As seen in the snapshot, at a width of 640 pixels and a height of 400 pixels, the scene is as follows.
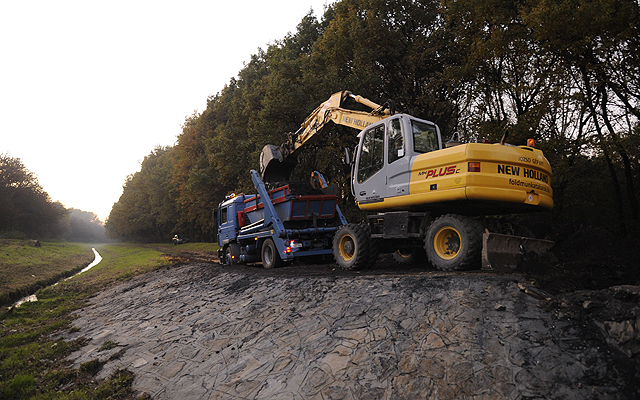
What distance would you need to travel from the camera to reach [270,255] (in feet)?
38.8

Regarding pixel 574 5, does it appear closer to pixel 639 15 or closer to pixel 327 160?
pixel 639 15

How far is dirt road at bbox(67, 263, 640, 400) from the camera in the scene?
368cm

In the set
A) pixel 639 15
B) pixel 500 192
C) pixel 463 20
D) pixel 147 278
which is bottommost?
pixel 147 278

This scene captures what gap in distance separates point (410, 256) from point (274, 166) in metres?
5.75

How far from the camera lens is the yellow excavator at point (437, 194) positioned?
6.34 m

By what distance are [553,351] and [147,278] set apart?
14953 millimetres

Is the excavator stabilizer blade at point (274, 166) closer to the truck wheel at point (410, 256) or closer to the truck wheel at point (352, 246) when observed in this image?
the truck wheel at point (352, 246)

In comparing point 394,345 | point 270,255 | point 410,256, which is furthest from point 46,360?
point 410,256

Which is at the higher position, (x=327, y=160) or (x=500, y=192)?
(x=327, y=160)

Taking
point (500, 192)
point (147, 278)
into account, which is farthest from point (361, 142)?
point (147, 278)

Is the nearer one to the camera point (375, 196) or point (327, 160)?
point (375, 196)

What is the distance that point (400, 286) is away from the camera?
5910mm

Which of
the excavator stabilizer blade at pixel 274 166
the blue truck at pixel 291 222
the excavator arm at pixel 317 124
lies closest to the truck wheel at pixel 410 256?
the blue truck at pixel 291 222

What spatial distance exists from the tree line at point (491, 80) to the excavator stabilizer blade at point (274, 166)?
4666 mm
